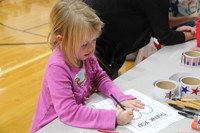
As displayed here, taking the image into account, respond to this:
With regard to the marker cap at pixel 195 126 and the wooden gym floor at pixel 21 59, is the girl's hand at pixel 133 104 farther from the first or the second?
the wooden gym floor at pixel 21 59

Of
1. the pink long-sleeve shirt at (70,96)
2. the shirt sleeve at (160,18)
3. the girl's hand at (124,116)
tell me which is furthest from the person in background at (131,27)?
the girl's hand at (124,116)

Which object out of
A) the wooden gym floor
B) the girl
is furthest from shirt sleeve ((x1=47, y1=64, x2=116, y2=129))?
the wooden gym floor

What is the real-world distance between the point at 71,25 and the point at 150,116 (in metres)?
0.43

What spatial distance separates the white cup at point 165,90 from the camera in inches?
46.7

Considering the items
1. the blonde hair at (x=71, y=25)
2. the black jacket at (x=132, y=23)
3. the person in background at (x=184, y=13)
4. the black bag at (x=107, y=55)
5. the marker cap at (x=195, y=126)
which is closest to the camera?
the marker cap at (x=195, y=126)

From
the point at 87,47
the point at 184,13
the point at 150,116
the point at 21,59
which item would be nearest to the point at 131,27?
the point at 184,13

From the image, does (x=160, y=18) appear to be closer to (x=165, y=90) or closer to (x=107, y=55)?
(x=107, y=55)

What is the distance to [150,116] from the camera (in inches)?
43.8

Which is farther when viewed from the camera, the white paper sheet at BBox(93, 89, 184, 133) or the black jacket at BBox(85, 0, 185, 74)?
the black jacket at BBox(85, 0, 185, 74)

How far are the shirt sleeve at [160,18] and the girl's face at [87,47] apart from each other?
1.70 ft

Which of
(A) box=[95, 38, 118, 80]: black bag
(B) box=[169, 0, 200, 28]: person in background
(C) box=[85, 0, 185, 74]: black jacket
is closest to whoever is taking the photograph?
(C) box=[85, 0, 185, 74]: black jacket

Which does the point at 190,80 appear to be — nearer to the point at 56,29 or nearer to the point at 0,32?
the point at 56,29

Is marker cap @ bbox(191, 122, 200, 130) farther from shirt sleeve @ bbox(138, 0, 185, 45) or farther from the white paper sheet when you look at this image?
shirt sleeve @ bbox(138, 0, 185, 45)

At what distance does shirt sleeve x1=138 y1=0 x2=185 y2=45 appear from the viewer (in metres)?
1.58
